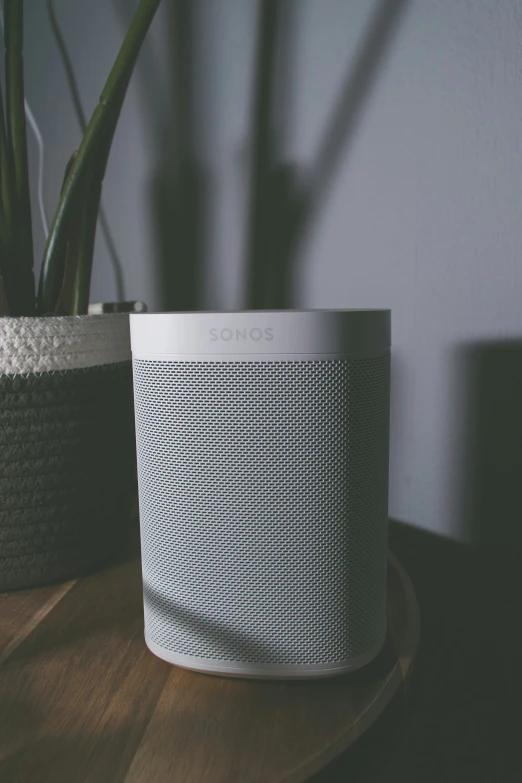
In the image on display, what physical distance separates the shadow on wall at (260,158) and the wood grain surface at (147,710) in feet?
1.28

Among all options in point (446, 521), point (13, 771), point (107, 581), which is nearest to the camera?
point (13, 771)

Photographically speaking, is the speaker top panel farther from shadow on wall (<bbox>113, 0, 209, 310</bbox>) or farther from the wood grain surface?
shadow on wall (<bbox>113, 0, 209, 310</bbox>)

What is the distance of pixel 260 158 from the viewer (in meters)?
0.68

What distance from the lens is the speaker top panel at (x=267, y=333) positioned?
0.38 m

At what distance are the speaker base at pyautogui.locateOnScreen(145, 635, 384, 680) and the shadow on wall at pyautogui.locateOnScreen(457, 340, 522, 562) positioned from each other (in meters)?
0.27

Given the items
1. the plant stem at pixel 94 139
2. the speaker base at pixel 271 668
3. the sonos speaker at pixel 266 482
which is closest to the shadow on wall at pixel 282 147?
the plant stem at pixel 94 139

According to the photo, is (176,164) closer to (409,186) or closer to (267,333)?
(409,186)

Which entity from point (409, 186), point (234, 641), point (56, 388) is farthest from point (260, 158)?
point (234, 641)

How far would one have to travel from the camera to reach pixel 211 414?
1.31ft

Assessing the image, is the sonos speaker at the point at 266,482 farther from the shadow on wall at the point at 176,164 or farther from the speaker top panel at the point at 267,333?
the shadow on wall at the point at 176,164

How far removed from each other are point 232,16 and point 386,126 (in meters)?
0.21

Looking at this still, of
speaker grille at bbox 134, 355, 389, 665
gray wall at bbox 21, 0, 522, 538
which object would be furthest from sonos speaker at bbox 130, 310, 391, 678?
gray wall at bbox 21, 0, 522, 538

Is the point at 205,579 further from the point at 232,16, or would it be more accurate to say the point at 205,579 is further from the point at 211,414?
the point at 232,16

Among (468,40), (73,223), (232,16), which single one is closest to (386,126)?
(468,40)
